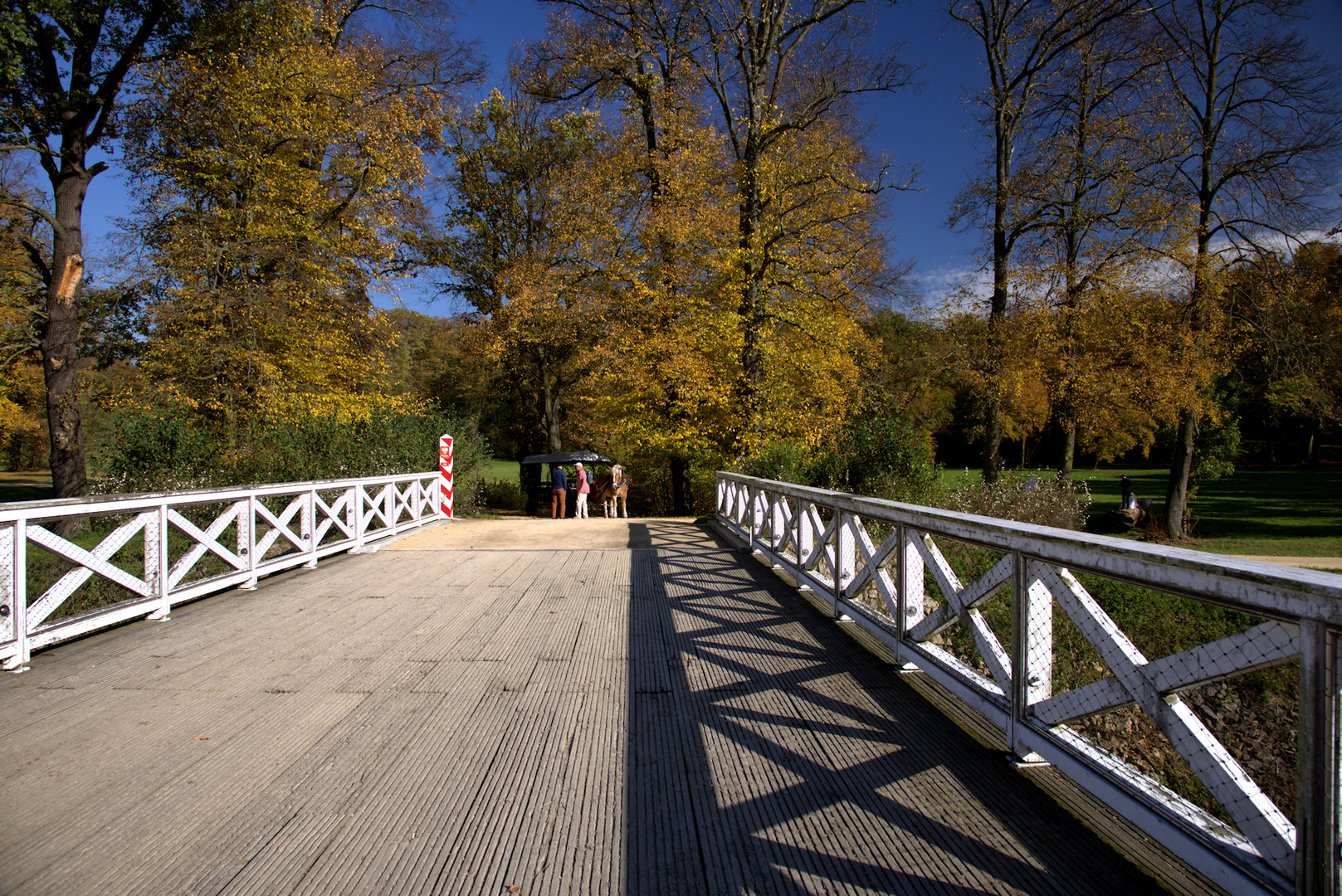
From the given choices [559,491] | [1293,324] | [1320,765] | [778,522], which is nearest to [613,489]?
[559,491]

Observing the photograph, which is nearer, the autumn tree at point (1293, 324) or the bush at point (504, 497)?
the autumn tree at point (1293, 324)

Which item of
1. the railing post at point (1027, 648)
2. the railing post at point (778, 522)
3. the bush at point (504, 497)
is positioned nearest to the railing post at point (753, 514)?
the railing post at point (778, 522)

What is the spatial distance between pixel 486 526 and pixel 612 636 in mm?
9145

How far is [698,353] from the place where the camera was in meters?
18.0

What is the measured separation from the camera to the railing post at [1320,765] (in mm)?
1604

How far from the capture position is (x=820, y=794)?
8.65 ft

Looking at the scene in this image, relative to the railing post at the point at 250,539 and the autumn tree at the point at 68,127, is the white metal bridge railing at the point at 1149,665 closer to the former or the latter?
the railing post at the point at 250,539

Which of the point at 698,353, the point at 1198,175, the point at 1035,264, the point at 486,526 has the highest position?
the point at 1198,175

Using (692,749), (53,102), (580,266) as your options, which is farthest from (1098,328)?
(53,102)

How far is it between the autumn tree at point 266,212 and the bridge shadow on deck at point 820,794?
13.6 m

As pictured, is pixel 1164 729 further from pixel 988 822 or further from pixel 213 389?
pixel 213 389

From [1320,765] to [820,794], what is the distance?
5.14ft

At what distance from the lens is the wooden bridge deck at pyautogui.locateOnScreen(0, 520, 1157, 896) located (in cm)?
217

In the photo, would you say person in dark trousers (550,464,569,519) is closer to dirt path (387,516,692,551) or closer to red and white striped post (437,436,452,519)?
dirt path (387,516,692,551)
